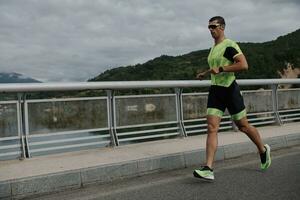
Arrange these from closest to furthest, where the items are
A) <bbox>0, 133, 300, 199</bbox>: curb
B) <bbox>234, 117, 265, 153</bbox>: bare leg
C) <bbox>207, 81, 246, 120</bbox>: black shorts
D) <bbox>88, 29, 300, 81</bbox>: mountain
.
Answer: <bbox>0, 133, 300, 199</bbox>: curb → <bbox>207, 81, 246, 120</bbox>: black shorts → <bbox>234, 117, 265, 153</bbox>: bare leg → <bbox>88, 29, 300, 81</bbox>: mountain

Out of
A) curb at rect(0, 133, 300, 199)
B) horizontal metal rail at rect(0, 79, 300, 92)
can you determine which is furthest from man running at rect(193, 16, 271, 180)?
horizontal metal rail at rect(0, 79, 300, 92)

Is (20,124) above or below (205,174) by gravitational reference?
above

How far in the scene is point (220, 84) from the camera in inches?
255

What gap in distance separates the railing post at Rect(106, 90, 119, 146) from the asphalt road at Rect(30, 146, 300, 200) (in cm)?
169

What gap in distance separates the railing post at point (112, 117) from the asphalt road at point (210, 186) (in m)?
1.69

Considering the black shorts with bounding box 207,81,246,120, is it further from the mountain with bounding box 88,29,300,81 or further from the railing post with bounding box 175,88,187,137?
the mountain with bounding box 88,29,300,81

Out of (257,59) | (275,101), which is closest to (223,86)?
(275,101)

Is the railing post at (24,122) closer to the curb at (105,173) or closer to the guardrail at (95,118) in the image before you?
the guardrail at (95,118)

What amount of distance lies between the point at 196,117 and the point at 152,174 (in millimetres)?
3375

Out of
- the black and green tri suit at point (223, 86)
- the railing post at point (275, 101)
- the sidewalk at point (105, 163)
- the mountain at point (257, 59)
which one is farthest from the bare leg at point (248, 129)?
the mountain at point (257, 59)

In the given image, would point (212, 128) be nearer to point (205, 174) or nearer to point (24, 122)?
point (205, 174)

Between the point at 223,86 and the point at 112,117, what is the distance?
2690mm

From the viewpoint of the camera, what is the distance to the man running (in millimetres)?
6227

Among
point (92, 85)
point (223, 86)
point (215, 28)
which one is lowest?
point (223, 86)
